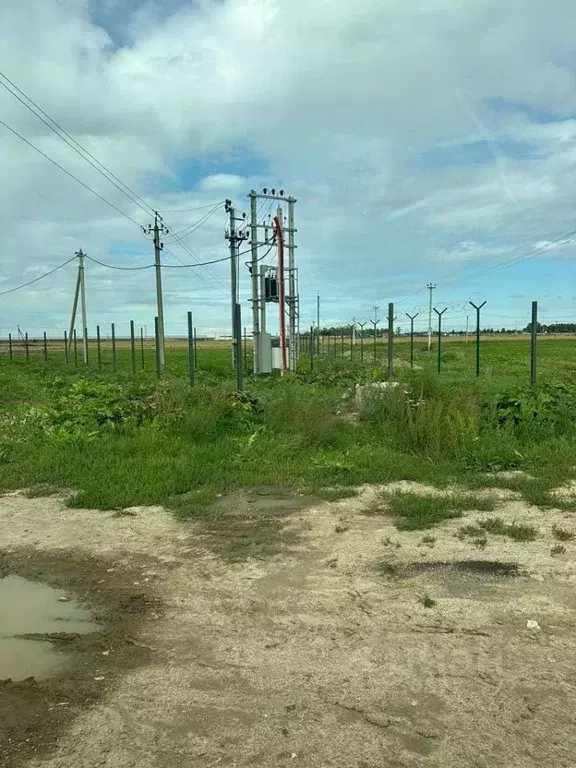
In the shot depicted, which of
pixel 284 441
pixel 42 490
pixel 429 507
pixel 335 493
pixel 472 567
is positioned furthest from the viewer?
pixel 284 441

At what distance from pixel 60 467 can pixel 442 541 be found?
471 cm

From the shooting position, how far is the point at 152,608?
4074mm

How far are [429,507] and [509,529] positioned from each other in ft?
2.73

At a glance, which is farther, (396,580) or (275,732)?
(396,580)

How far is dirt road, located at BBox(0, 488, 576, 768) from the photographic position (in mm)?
2670

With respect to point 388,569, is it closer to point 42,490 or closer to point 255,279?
point 42,490

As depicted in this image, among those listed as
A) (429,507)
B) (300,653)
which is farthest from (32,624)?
(429,507)

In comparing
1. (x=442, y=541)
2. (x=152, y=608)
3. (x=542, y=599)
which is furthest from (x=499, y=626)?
(x=152, y=608)

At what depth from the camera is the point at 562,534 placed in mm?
5266

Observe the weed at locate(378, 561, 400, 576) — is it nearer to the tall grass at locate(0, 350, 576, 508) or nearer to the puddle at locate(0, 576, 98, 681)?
the puddle at locate(0, 576, 98, 681)

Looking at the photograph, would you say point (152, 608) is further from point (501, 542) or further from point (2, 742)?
point (501, 542)

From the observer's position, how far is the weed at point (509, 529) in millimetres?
5250

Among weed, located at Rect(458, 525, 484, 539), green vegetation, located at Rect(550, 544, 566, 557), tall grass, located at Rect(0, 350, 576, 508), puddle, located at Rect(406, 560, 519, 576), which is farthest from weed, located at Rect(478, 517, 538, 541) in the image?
tall grass, located at Rect(0, 350, 576, 508)

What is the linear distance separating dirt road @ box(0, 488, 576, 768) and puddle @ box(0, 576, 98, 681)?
0.08 meters
